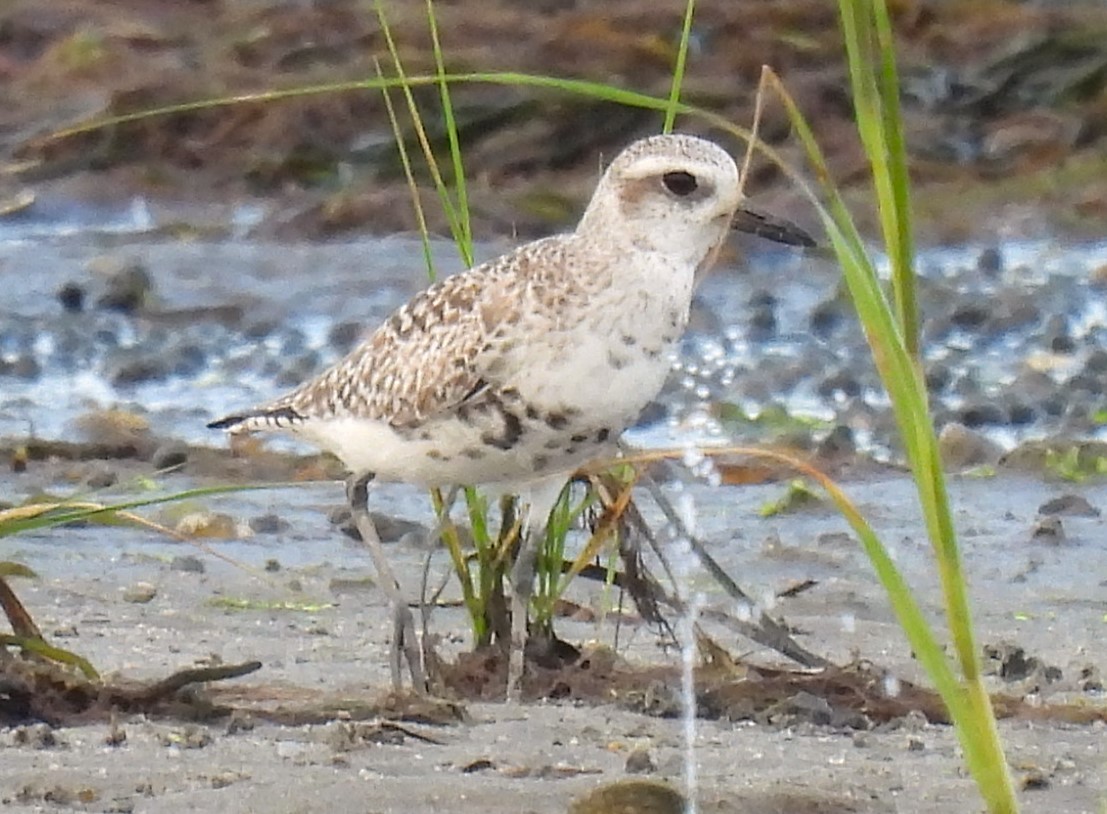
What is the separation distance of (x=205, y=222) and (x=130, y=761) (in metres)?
8.79

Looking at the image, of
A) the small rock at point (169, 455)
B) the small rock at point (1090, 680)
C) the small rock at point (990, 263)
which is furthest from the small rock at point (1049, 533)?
the small rock at point (990, 263)

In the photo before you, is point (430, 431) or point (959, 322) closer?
point (430, 431)

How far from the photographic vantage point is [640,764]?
134 inches

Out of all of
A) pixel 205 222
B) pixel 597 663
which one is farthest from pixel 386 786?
pixel 205 222

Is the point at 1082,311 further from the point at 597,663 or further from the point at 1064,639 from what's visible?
the point at 597,663

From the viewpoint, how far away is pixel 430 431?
4293 millimetres

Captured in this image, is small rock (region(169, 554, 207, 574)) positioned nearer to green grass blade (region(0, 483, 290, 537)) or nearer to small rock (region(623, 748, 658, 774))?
green grass blade (region(0, 483, 290, 537))

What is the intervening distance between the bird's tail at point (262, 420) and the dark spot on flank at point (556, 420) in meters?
0.96

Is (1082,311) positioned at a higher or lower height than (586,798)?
higher

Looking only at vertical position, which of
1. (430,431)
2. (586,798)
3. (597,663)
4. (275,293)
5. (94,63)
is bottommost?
(586,798)

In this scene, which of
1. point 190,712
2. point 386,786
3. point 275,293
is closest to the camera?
point 386,786

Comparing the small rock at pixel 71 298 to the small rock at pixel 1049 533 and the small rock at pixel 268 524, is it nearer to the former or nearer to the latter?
the small rock at pixel 268 524

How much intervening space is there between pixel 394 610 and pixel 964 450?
129 inches

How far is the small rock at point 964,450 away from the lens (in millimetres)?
7172
